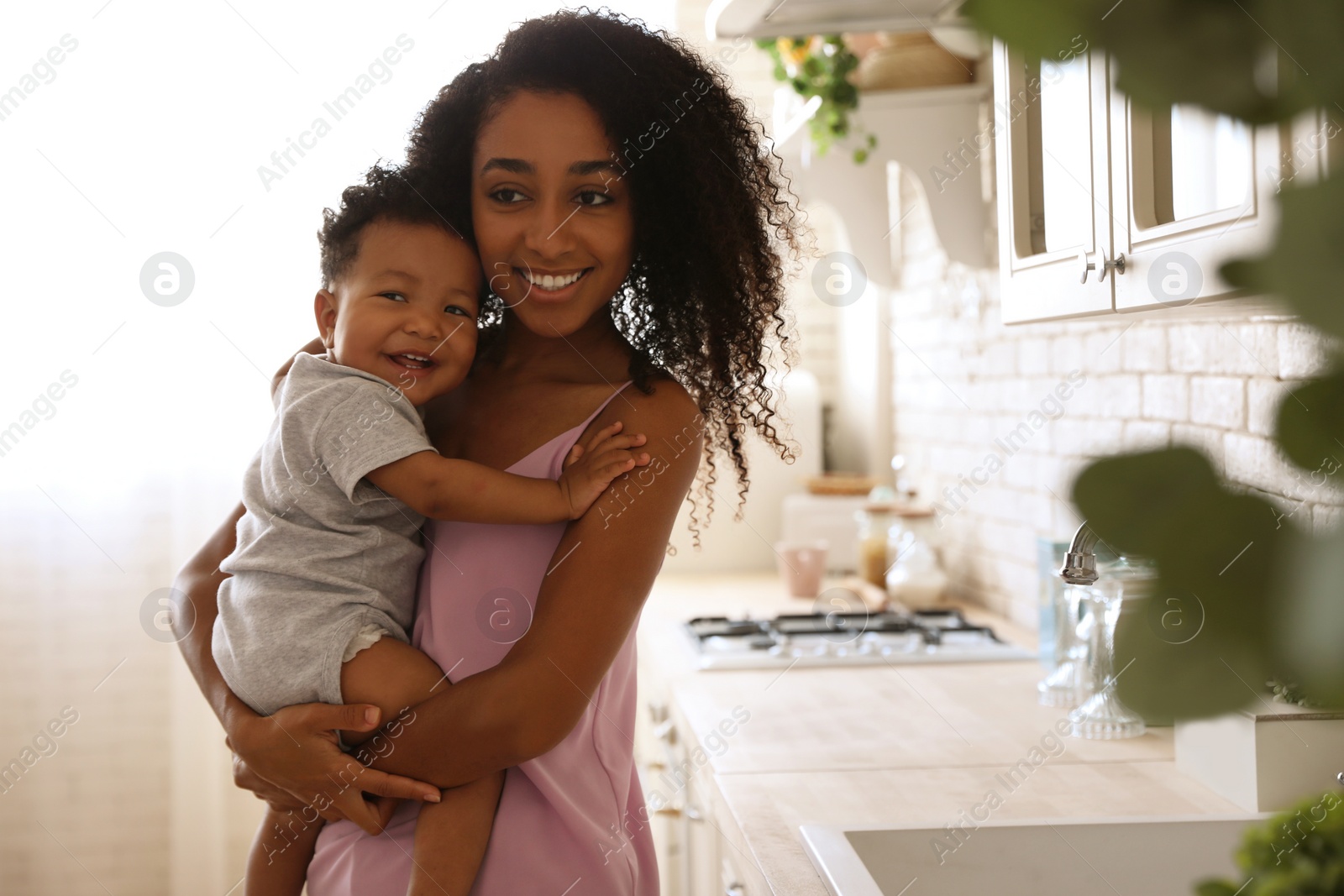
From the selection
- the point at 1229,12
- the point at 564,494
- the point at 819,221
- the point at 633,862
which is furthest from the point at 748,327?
the point at 819,221

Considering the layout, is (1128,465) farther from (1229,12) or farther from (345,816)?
(345,816)

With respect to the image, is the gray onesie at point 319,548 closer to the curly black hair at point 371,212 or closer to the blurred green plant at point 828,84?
the curly black hair at point 371,212

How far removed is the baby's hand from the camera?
3.51 feet

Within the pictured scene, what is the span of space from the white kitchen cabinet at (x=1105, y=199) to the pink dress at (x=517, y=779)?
1.75 feet

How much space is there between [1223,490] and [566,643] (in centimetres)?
89

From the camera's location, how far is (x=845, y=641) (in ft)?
7.59

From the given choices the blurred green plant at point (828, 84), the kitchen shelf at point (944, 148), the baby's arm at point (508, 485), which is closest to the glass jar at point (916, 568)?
the kitchen shelf at point (944, 148)

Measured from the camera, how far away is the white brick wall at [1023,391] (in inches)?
60.9

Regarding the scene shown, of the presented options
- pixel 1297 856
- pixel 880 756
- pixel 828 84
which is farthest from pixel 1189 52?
pixel 828 84

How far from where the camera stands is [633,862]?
1.21m

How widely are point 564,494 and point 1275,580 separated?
94cm

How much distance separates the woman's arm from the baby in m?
0.03

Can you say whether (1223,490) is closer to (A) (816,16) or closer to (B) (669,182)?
(B) (669,182)

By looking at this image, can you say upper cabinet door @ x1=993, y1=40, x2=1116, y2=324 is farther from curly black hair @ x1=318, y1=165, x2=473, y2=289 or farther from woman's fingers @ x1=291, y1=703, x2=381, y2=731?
woman's fingers @ x1=291, y1=703, x2=381, y2=731
